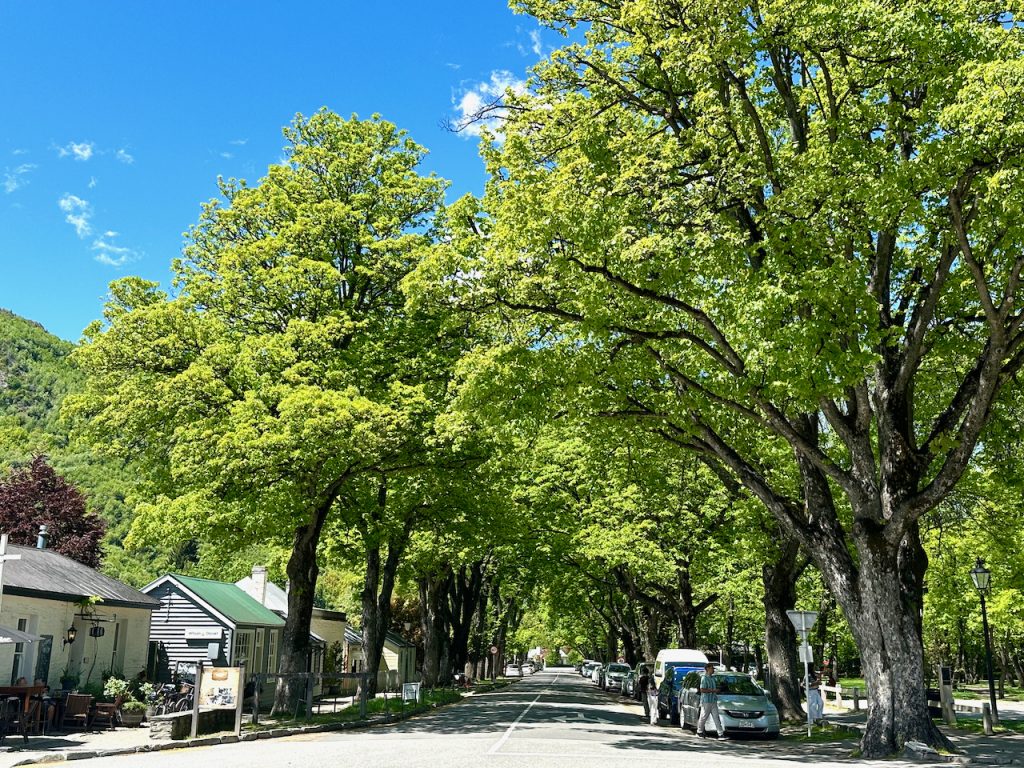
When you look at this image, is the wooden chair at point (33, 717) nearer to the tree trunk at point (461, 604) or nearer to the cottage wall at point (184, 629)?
the cottage wall at point (184, 629)

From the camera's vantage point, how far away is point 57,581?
24.5m

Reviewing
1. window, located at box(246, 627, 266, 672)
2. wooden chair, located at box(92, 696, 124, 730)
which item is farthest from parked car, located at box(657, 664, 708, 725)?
window, located at box(246, 627, 266, 672)

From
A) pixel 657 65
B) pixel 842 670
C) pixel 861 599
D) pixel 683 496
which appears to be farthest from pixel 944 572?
pixel 842 670

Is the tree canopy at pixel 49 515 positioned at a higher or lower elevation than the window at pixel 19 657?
higher

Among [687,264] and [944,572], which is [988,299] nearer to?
[687,264]

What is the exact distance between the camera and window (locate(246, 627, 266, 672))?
126 ft

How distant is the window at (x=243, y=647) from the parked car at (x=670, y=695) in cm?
1592

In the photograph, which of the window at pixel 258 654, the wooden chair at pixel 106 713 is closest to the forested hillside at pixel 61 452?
the window at pixel 258 654

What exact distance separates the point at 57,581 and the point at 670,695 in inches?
750

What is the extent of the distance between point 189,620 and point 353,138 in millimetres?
19521

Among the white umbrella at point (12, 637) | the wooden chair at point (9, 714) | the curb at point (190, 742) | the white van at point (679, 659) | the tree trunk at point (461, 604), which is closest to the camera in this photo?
the curb at point (190, 742)

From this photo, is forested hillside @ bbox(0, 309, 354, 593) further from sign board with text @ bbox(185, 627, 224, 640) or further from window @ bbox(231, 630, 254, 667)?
sign board with text @ bbox(185, 627, 224, 640)

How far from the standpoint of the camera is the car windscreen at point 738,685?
24.4m

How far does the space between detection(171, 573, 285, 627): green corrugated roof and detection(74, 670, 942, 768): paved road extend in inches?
482
